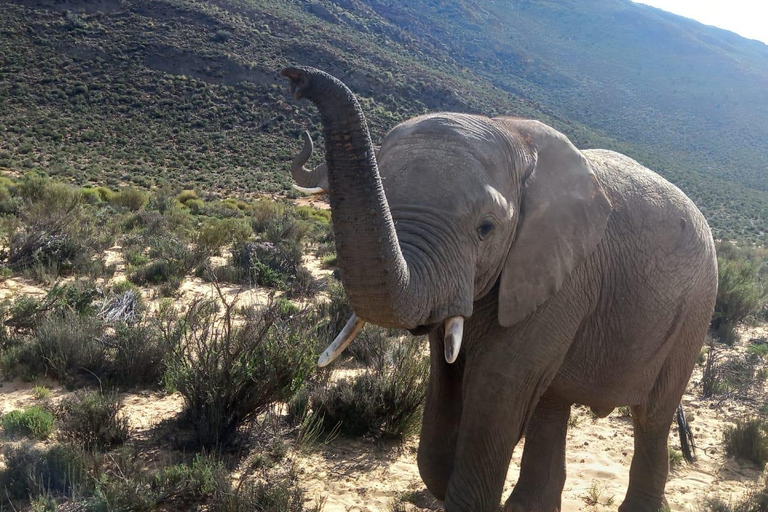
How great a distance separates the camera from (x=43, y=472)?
12.5ft

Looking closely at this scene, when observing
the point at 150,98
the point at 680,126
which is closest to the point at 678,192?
the point at 150,98

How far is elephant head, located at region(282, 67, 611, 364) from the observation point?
89.4 inches

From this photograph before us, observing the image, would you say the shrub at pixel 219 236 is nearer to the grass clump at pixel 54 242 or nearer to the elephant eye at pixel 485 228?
the grass clump at pixel 54 242

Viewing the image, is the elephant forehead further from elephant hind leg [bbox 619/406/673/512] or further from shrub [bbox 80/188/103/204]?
shrub [bbox 80/188/103/204]

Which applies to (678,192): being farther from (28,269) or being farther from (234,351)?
(28,269)

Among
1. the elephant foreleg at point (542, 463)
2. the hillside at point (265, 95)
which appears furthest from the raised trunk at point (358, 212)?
the hillside at point (265, 95)

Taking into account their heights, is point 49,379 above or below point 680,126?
below

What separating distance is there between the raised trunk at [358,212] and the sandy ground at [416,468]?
226 centimetres

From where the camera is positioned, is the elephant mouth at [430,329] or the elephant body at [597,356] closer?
the elephant mouth at [430,329]

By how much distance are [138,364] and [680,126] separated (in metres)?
75.9

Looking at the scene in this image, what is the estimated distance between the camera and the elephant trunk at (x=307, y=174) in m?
3.31

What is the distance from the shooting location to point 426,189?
2783 mm

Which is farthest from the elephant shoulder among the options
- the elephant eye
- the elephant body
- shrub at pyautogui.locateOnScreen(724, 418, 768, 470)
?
shrub at pyautogui.locateOnScreen(724, 418, 768, 470)

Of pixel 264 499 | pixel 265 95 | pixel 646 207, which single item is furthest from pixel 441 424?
pixel 265 95
